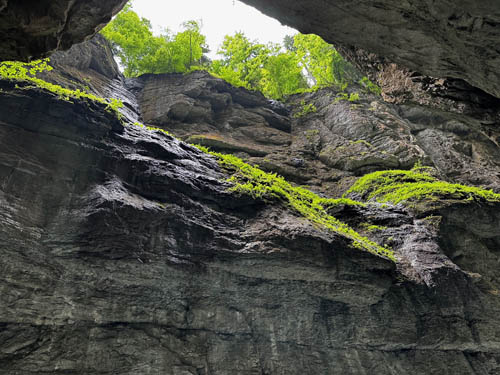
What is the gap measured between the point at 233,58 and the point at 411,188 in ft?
55.6

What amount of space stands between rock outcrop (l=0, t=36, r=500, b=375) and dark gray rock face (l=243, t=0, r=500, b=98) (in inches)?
111

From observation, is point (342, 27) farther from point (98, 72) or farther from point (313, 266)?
point (98, 72)

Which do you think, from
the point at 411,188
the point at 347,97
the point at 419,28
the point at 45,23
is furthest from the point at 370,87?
the point at 45,23

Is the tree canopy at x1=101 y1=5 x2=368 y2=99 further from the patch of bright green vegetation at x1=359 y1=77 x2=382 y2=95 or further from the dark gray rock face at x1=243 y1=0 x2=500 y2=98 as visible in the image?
the dark gray rock face at x1=243 y1=0 x2=500 y2=98

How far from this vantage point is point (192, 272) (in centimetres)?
676

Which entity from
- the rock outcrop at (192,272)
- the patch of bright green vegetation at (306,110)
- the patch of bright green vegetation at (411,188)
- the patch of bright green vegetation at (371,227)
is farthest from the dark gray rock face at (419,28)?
the patch of bright green vegetation at (306,110)

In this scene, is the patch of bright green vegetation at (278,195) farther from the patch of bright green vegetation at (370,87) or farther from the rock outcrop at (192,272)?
the patch of bright green vegetation at (370,87)

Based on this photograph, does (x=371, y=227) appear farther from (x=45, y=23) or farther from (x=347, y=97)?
(x=347, y=97)

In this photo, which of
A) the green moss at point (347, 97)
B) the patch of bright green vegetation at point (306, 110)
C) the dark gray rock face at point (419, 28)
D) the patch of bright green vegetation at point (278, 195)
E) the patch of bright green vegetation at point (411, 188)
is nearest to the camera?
the dark gray rock face at point (419, 28)

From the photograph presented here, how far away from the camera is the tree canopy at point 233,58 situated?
21.0 meters

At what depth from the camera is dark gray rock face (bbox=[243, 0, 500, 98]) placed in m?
5.02

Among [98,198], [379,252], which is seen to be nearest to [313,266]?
[379,252]

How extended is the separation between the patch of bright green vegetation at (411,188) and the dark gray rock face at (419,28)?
218 inches

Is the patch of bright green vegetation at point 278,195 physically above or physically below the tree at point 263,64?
below
